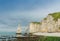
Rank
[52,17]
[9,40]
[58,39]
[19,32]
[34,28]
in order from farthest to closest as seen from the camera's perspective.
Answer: [34,28] < [52,17] < [19,32] < [9,40] < [58,39]

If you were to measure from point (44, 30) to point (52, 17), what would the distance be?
6206mm

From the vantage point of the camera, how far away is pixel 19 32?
2356 inches

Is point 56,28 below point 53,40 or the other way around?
the other way around

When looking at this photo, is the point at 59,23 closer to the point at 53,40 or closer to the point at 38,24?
the point at 38,24

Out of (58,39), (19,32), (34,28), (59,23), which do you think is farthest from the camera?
(34,28)

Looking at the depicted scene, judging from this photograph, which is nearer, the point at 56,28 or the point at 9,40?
the point at 9,40

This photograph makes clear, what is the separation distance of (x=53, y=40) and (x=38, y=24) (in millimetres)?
61087

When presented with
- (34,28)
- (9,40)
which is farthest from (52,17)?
(9,40)

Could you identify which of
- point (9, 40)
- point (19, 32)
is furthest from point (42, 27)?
point (9, 40)

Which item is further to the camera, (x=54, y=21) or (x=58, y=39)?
(x=54, y=21)

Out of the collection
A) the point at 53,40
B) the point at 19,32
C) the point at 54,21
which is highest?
the point at 54,21

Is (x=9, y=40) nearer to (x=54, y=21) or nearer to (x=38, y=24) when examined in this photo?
(x=54, y=21)

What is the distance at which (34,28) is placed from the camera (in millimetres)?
89625

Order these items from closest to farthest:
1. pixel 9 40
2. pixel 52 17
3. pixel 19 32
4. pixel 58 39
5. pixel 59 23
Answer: pixel 58 39, pixel 9 40, pixel 19 32, pixel 59 23, pixel 52 17
